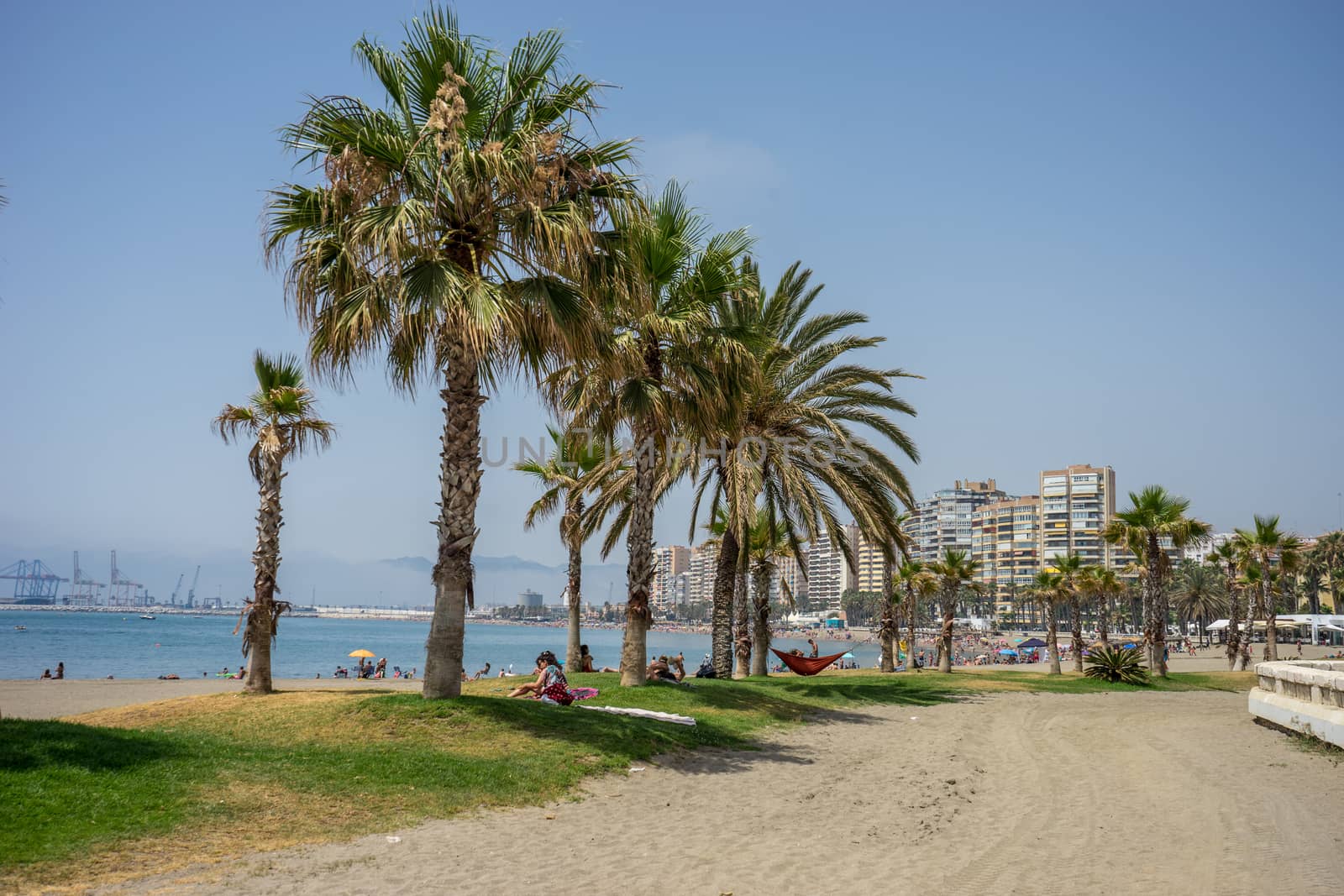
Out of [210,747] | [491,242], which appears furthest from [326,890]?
[491,242]

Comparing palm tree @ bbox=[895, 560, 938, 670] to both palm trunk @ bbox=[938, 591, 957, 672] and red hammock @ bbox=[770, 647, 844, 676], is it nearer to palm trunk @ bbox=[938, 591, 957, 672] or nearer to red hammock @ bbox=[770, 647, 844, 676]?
palm trunk @ bbox=[938, 591, 957, 672]

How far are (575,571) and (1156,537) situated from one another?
72.8 ft

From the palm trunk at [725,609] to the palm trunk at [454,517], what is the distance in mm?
9734

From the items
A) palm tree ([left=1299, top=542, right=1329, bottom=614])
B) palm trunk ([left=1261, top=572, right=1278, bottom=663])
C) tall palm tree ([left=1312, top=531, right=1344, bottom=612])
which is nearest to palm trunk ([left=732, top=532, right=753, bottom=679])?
palm trunk ([left=1261, top=572, right=1278, bottom=663])

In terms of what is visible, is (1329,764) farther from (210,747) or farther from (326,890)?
(210,747)

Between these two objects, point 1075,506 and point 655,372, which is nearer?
point 655,372

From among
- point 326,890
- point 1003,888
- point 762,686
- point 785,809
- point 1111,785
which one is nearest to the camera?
point 326,890

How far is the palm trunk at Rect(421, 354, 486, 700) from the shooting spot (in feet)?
39.5

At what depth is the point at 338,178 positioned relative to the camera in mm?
11742

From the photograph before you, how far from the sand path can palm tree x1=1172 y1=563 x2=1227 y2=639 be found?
117544mm

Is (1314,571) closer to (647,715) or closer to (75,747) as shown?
(647,715)

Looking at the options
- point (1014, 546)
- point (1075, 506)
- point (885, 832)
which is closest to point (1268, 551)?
point (885, 832)

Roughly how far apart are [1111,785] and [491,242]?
1067 cm

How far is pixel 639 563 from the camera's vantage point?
16625mm
